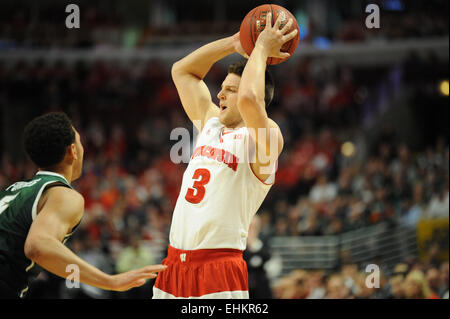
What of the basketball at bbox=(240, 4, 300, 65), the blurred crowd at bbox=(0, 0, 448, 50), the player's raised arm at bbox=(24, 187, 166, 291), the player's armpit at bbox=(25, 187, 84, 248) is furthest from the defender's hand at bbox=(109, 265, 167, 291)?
the blurred crowd at bbox=(0, 0, 448, 50)

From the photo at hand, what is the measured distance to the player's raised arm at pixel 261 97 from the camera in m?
3.22

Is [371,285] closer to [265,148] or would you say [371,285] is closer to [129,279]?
[265,148]

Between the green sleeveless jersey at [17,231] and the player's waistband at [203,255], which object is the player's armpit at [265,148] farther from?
the green sleeveless jersey at [17,231]

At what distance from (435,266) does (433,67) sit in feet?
20.6

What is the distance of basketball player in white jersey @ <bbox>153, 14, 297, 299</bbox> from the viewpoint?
3385mm

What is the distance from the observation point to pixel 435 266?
23.3 feet

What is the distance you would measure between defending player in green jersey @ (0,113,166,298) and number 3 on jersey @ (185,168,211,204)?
592mm

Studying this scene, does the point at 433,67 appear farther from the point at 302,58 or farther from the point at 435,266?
the point at 435,266

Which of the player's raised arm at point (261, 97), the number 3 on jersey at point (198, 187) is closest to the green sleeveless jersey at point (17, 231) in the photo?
the number 3 on jersey at point (198, 187)

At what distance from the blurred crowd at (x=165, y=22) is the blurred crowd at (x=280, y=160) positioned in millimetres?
944

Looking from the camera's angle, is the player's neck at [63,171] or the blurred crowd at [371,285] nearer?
the player's neck at [63,171]

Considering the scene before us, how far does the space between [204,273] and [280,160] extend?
31.9 feet

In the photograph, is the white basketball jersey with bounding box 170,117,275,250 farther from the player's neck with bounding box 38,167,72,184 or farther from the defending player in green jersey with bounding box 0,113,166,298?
the player's neck with bounding box 38,167,72,184
